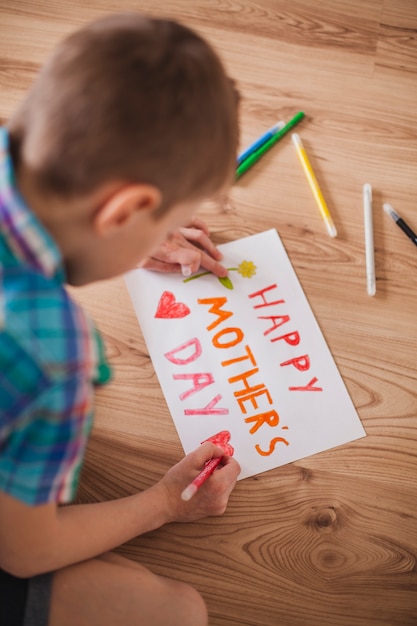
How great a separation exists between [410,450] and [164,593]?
1.15 feet

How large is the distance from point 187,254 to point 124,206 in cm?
37

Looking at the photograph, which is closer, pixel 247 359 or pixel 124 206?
pixel 124 206

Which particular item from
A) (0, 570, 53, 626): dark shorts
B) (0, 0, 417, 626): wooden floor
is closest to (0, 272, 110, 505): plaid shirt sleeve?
(0, 570, 53, 626): dark shorts

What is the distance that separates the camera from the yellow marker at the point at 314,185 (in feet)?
2.73

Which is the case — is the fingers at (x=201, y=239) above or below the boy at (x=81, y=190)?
below

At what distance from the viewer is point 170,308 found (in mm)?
784

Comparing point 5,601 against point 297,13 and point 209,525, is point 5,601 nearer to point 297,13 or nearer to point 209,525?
point 209,525

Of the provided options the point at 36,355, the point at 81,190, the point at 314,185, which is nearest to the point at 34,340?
the point at 36,355

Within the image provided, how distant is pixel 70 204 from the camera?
427 mm

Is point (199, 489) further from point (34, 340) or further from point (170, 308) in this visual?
point (34, 340)

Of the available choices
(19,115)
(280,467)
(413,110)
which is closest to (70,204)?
(19,115)

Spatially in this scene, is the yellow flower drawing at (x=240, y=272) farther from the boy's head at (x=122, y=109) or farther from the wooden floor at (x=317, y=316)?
the boy's head at (x=122, y=109)

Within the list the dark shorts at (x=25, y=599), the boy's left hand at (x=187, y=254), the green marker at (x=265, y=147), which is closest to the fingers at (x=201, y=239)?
the boy's left hand at (x=187, y=254)

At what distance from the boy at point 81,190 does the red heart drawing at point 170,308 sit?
28cm
